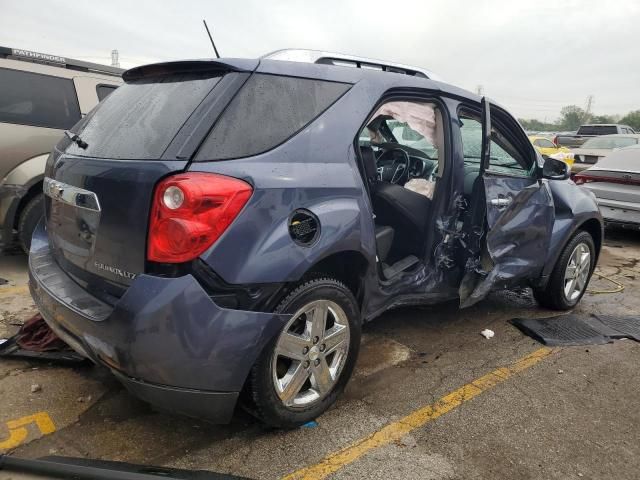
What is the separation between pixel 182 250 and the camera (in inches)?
78.3

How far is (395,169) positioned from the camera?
3941 mm

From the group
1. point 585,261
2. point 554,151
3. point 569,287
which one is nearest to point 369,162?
point 569,287

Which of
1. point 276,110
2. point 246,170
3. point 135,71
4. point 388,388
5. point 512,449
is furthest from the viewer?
point 388,388

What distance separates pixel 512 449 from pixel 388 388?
751 millimetres

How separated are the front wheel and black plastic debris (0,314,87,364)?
4.21 ft

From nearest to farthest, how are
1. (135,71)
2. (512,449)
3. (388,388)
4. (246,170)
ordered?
(246,170) → (512,449) → (135,71) → (388,388)

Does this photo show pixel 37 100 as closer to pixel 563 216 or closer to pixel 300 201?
pixel 300 201

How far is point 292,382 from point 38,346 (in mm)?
1679

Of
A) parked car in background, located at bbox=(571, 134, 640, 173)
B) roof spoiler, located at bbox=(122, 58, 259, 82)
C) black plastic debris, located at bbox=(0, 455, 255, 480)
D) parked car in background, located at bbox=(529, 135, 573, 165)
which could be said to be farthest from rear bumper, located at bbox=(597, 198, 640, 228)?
parked car in background, located at bbox=(571, 134, 640, 173)

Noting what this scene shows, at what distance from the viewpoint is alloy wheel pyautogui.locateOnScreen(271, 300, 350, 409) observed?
2367mm

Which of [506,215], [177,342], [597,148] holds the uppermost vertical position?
[506,215]

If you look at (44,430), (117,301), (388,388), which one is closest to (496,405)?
(388,388)

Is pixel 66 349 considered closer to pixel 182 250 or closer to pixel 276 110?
pixel 182 250

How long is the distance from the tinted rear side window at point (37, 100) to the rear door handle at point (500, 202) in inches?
154
